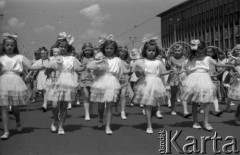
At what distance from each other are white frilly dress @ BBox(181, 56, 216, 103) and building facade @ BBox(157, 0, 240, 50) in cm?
3967

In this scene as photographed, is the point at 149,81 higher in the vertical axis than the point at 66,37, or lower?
lower

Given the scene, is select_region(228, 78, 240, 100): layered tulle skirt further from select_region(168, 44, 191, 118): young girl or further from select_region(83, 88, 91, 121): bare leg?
select_region(83, 88, 91, 121): bare leg

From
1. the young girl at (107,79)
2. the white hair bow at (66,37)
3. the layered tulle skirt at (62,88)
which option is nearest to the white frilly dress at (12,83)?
the layered tulle skirt at (62,88)

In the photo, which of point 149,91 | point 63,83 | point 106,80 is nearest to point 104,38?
point 106,80

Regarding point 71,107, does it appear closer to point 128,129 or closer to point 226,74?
point 128,129

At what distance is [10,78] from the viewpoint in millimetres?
6965

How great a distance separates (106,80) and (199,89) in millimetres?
2017

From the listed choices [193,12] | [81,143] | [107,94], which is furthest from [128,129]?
[193,12]

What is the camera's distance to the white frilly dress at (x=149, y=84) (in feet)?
24.1

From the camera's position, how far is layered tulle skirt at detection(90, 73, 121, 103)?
285 inches

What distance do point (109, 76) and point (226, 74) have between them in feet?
23.8

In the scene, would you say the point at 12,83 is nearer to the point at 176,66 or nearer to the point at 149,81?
the point at 149,81

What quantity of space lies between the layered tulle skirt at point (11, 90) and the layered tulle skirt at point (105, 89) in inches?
57.7

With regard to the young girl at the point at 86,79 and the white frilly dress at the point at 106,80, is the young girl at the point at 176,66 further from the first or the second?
the white frilly dress at the point at 106,80
